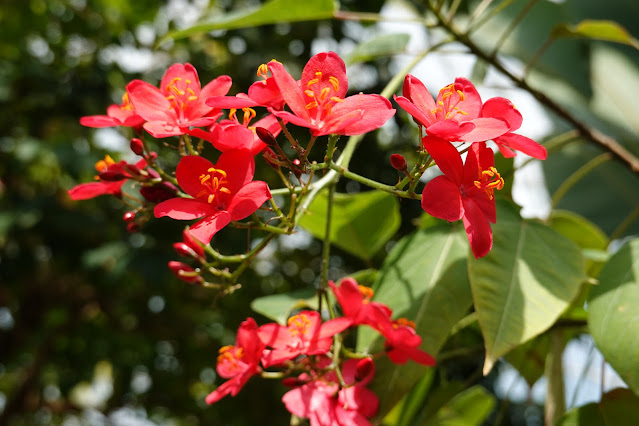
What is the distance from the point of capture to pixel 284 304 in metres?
0.85

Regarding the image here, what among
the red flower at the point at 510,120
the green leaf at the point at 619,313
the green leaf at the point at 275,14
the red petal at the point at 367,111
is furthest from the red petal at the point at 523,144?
the green leaf at the point at 275,14

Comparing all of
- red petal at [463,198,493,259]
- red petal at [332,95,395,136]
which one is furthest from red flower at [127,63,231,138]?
red petal at [463,198,493,259]

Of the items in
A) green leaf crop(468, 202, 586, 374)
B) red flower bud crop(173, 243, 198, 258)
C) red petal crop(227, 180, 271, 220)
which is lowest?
red flower bud crop(173, 243, 198, 258)

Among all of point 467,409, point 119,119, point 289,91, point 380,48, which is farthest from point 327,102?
point 467,409

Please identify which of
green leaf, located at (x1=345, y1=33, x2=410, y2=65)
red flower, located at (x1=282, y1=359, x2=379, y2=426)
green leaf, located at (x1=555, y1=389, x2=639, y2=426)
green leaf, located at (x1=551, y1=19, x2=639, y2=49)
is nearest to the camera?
red flower, located at (x1=282, y1=359, x2=379, y2=426)

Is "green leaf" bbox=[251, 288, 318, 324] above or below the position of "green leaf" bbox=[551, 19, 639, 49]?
below

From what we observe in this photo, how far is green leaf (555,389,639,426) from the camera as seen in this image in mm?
742

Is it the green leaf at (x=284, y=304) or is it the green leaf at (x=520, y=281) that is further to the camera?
the green leaf at (x=284, y=304)

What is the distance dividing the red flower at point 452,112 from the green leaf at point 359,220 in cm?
34

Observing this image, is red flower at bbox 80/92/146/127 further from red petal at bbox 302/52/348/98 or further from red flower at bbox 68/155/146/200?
red petal at bbox 302/52/348/98

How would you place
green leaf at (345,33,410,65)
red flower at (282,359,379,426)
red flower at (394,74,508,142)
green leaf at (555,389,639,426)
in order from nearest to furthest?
red flower at (394,74,508,142) → red flower at (282,359,379,426) → green leaf at (555,389,639,426) → green leaf at (345,33,410,65)

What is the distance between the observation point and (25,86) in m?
2.47

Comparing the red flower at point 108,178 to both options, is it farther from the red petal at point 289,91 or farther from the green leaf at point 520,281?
the green leaf at point 520,281

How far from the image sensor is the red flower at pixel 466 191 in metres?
0.50
